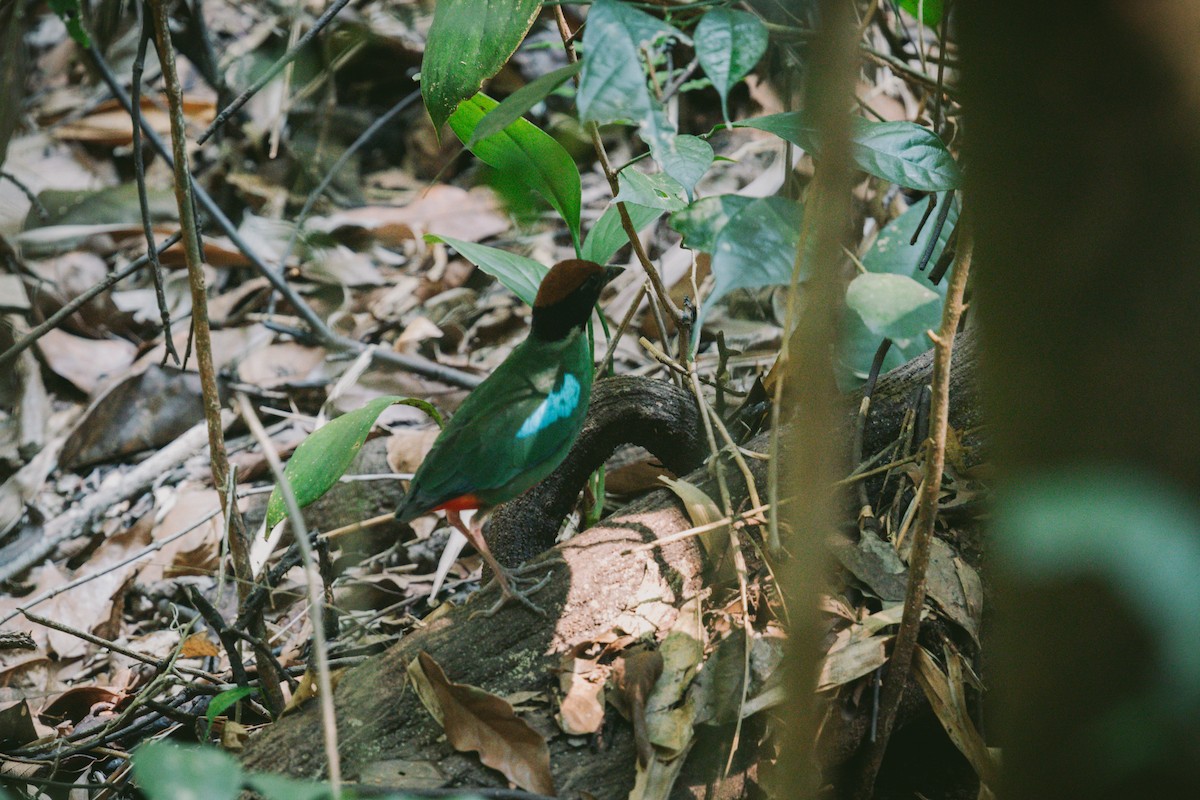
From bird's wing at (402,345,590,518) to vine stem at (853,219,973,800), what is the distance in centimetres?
128

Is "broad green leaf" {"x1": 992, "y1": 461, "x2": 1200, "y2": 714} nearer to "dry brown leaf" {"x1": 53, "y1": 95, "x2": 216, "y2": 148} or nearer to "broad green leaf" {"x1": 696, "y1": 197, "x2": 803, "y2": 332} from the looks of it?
"broad green leaf" {"x1": 696, "y1": 197, "x2": 803, "y2": 332}

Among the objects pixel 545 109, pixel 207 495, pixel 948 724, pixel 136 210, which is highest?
pixel 545 109

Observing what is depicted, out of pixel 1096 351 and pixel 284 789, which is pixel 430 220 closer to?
pixel 284 789

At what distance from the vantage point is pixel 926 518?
1960 millimetres

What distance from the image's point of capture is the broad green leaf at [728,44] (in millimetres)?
1811

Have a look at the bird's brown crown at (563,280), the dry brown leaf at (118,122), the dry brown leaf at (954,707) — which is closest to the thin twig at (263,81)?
the bird's brown crown at (563,280)

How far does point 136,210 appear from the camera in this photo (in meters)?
6.59

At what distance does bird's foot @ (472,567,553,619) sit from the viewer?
274 cm

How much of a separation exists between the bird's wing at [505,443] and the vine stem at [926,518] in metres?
1.28

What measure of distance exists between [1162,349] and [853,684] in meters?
1.61

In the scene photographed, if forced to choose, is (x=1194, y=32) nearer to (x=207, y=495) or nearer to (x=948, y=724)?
(x=948, y=724)

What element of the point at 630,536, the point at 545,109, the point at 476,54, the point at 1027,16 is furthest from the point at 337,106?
the point at 1027,16

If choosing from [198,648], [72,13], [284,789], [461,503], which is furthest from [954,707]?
[72,13]

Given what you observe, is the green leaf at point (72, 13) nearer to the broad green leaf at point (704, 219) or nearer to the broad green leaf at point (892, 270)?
the broad green leaf at point (704, 219)
